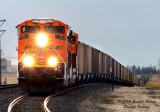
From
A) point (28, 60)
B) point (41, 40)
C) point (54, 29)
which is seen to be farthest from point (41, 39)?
point (28, 60)

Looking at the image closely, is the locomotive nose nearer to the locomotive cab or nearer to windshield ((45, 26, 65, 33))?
the locomotive cab

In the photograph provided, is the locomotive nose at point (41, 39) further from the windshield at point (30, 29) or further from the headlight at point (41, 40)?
the windshield at point (30, 29)

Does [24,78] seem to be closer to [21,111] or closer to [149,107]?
[21,111]

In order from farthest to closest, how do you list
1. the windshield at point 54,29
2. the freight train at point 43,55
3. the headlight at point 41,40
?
1. the windshield at point 54,29
2. the headlight at point 41,40
3. the freight train at point 43,55

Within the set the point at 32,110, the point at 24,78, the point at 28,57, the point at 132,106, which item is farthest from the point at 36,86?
A: the point at 132,106

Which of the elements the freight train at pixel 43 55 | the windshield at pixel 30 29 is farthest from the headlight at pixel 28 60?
the windshield at pixel 30 29

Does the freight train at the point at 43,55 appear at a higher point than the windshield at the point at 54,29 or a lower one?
lower

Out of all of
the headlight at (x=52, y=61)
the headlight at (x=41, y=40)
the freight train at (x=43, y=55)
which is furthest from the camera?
the headlight at (x=41, y=40)

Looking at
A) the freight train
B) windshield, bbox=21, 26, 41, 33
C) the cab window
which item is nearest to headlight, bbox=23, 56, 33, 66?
the freight train

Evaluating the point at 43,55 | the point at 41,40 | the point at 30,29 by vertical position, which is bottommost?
the point at 43,55

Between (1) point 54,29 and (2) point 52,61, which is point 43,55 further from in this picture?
(1) point 54,29

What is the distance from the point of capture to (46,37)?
1320 centimetres

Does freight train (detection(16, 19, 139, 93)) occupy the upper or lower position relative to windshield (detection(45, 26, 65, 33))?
lower

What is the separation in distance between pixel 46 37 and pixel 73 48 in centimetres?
282
